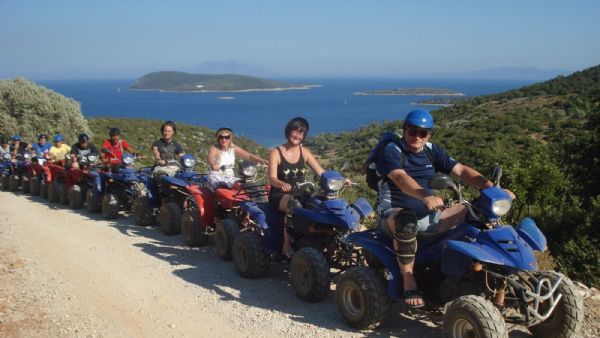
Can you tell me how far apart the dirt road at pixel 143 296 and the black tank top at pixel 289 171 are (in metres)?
1.30

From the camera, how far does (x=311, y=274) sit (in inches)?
242

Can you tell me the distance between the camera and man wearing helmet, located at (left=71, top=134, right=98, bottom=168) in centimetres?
1276

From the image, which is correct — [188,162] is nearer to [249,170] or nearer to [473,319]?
[249,170]

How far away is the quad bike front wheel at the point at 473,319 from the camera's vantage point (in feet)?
14.1

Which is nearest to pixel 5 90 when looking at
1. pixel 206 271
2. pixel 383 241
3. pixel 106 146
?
pixel 106 146

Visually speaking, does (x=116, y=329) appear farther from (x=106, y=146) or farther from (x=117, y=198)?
(x=106, y=146)

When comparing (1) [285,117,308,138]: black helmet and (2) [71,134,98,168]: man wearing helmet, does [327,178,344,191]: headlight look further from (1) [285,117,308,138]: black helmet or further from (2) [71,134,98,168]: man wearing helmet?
(2) [71,134,98,168]: man wearing helmet

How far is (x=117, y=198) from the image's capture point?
11594mm

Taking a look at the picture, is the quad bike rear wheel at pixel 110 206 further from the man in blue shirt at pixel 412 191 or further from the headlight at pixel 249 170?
the man in blue shirt at pixel 412 191

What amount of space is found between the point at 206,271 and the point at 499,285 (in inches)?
168

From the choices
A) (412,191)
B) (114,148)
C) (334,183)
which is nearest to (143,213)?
(114,148)

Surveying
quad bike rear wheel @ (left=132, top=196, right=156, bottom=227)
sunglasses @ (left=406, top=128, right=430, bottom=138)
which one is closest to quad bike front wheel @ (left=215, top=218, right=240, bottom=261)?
quad bike rear wheel @ (left=132, top=196, right=156, bottom=227)

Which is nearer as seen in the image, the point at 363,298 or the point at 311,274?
the point at 363,298

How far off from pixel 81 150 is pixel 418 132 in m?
9.99
